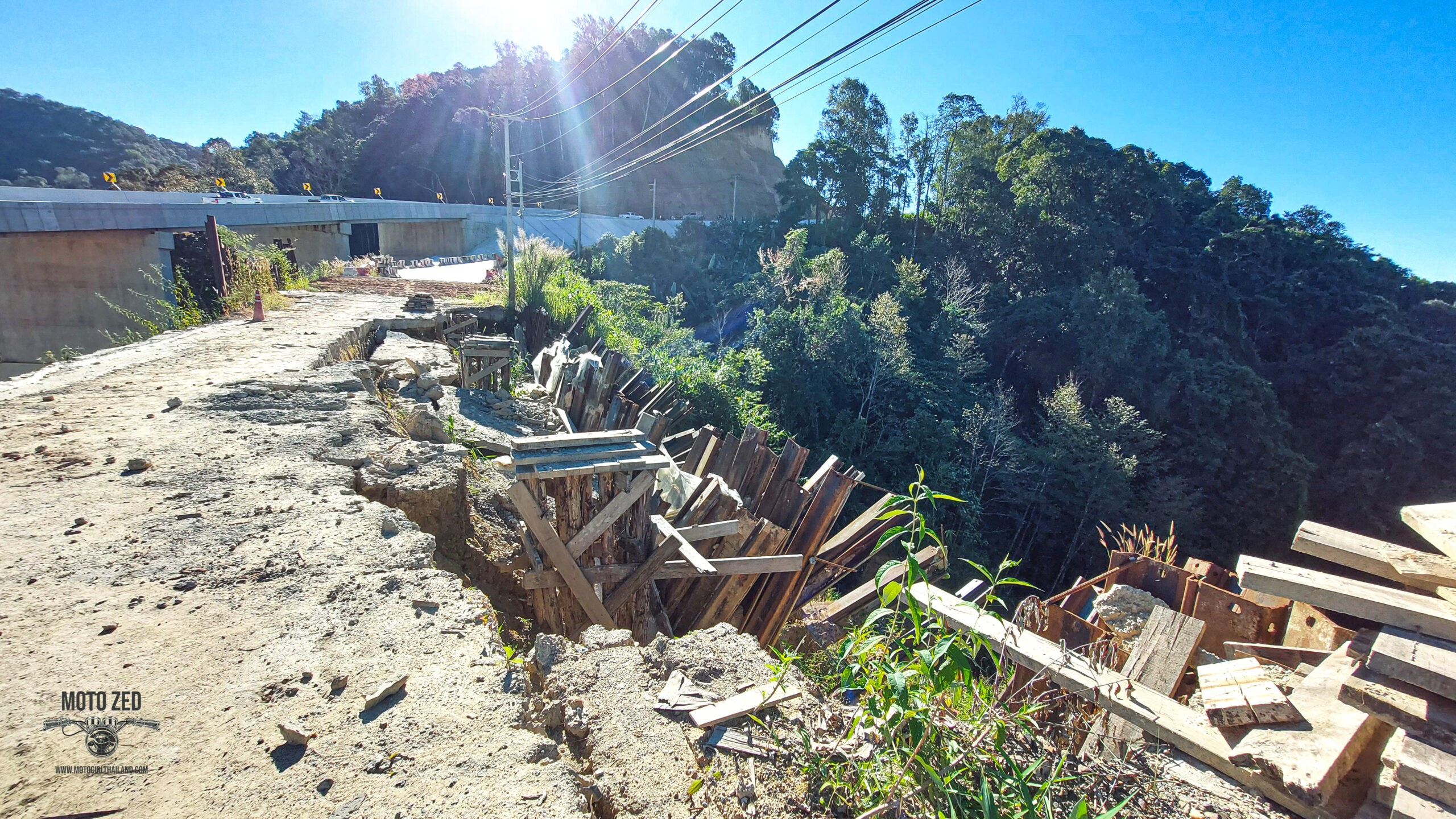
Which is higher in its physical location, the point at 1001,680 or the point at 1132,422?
the point at 1001,680

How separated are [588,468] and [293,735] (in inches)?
79.4

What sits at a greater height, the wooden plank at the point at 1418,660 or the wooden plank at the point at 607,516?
the wooden plank at the point at 1418,660

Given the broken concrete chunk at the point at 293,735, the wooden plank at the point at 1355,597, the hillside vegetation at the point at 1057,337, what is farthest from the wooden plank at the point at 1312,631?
the hillside vegetation at the point at 1057,337

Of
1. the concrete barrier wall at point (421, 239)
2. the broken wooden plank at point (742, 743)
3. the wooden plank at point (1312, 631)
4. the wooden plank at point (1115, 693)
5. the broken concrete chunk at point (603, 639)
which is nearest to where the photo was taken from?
the wooden plank at point (1115, 693)

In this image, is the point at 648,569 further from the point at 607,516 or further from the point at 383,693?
the point at 383,693

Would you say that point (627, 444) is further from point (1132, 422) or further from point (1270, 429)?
point (1270, 429)

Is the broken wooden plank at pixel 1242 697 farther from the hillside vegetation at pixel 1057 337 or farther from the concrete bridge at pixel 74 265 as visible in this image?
the concrete bridge at pixel 74 265

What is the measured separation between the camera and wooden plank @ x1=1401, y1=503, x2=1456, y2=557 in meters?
2.28

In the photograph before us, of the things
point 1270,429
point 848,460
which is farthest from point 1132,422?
point 848,460

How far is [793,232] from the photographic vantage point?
28.4m

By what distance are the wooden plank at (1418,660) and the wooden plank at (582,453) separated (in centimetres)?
331

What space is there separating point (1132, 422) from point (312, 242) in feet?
90.1

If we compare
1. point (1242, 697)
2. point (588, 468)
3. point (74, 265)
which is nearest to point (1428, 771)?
point (1242, 697)

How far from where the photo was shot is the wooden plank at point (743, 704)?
2.16 metres
